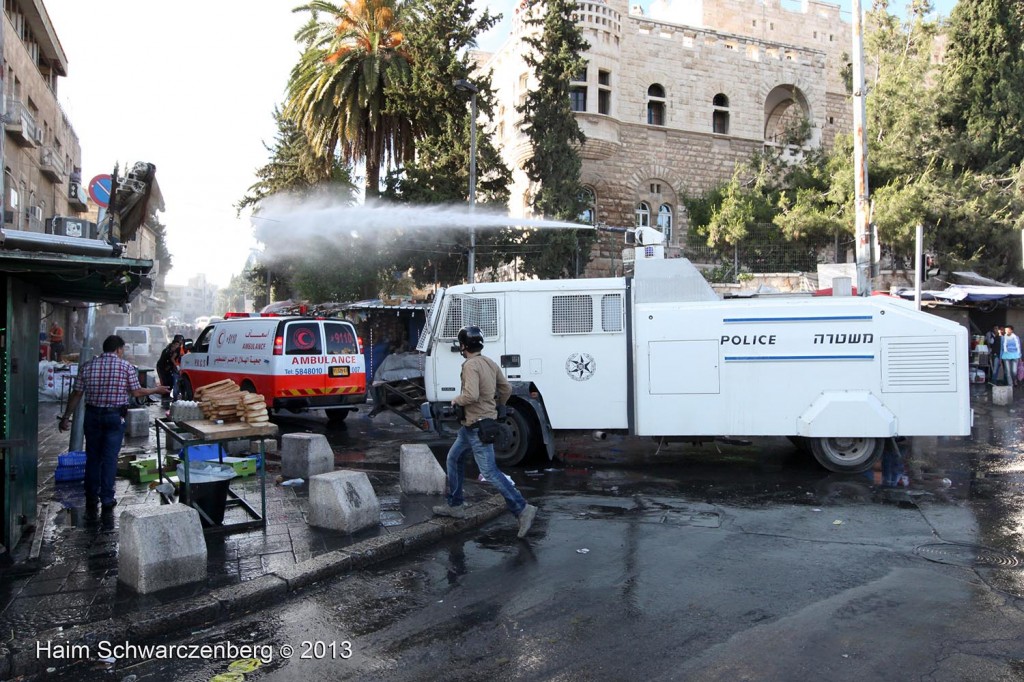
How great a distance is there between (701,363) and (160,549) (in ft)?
22.2

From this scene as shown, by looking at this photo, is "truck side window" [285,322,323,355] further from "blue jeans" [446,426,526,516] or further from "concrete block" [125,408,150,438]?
"blue jeans" [446,426,526,516]

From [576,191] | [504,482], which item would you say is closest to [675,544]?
[504,482]

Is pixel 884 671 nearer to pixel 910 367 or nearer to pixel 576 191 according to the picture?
pixel 910 367

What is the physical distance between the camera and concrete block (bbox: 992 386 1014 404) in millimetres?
18031

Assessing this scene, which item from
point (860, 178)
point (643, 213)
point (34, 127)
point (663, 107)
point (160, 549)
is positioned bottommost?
point (160, 549)

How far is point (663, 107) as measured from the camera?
34.8 metres

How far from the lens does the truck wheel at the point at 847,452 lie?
9445 mm

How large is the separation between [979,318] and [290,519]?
22345 mm

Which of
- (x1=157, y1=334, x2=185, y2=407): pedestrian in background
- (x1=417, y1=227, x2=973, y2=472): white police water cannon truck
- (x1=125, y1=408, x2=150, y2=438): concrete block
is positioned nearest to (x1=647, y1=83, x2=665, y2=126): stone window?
(x1=157, y1=334, x2=185, y2=407): pedestrian in background


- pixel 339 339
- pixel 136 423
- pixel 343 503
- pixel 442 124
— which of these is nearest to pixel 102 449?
pixel 343 503

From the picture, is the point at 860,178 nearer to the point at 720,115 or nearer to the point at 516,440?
the point at 516,440

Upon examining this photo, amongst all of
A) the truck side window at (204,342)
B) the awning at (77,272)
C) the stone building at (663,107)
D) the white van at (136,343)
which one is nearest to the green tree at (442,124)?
the stone building at (663,107)

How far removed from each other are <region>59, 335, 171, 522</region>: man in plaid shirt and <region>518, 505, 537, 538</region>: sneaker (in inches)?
146

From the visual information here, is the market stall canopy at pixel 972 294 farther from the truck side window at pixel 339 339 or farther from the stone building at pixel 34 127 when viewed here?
the stone building at pixel 34 127
